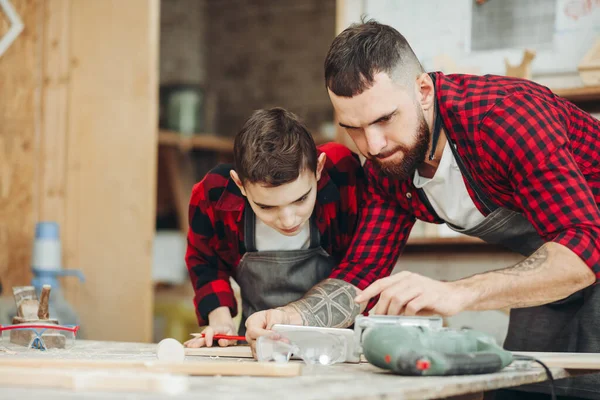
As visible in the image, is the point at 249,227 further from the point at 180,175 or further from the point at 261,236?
the point at 180,175

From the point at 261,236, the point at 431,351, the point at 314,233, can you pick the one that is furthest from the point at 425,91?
the point at 431,351

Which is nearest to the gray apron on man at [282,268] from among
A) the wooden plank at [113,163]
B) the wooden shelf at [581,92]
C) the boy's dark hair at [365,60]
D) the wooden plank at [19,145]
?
the boy's dark hair at [365,60]

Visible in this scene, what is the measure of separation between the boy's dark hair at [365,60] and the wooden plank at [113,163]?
2.14m

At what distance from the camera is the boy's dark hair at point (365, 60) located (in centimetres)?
191

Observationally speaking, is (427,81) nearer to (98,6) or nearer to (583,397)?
(583,397)

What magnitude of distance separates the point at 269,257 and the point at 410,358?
1005mm

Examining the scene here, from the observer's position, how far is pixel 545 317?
2.24 metres

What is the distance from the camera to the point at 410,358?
4.25ft

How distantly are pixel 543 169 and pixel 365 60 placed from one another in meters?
0.49

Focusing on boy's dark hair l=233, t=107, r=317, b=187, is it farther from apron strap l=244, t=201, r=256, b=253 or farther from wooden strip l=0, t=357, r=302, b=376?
wooden strip l=0, t=357, r=302, b=376

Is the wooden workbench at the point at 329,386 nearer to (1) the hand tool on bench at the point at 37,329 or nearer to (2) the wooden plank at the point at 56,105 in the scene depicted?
(1) the hand tool on bench at the point at 37,329

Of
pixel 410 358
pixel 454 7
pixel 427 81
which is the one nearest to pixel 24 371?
pixel 410 358

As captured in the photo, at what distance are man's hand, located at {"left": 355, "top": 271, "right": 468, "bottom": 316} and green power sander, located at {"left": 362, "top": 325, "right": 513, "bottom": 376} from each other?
12 centimetres

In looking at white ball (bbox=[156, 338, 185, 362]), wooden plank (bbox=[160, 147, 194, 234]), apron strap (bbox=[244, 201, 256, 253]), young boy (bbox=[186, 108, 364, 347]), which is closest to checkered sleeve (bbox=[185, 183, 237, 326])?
young boy (bbox=[186, 108, 364, 347])
